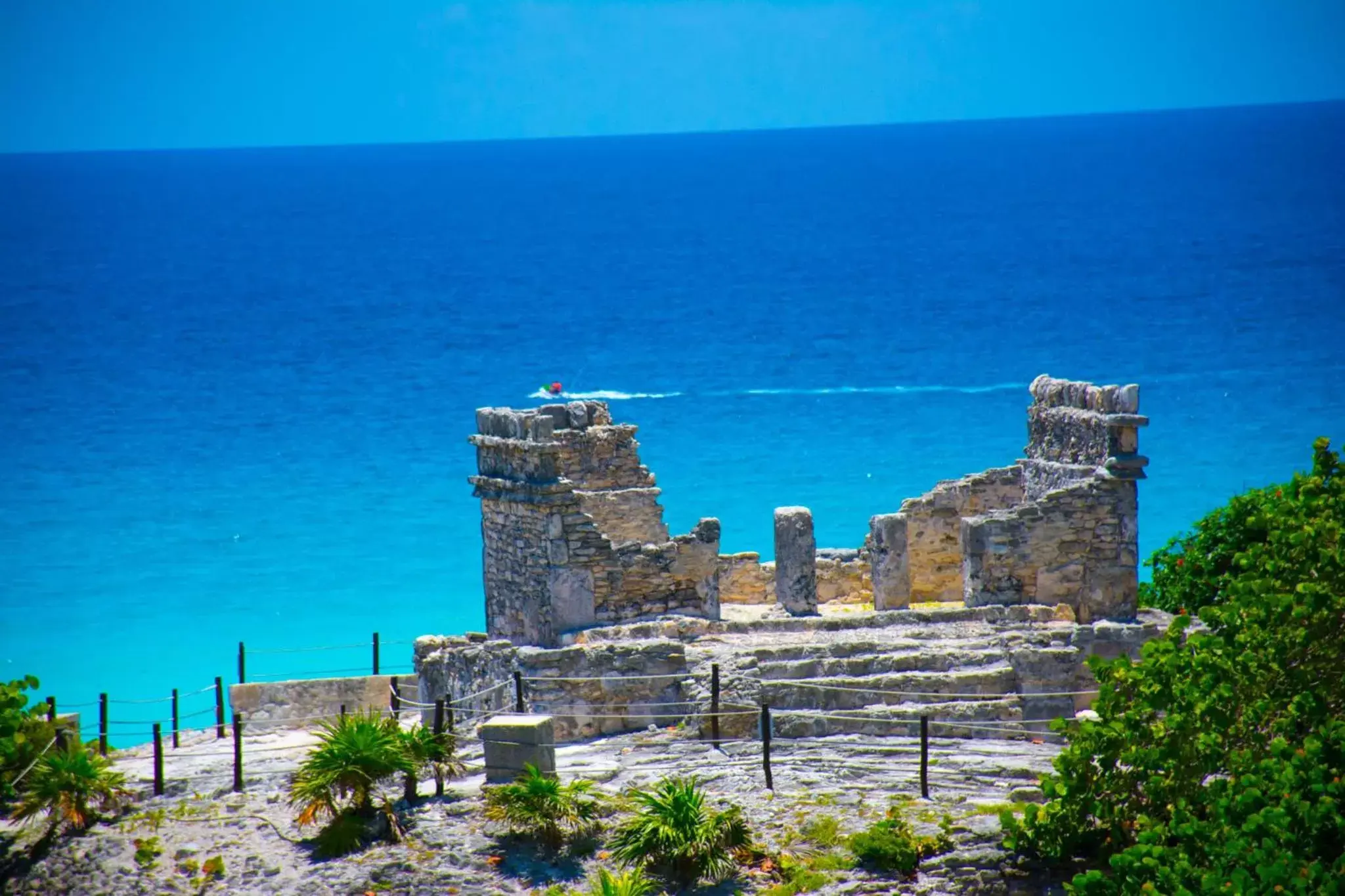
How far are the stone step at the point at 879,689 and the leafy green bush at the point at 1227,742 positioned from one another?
14.4 feet

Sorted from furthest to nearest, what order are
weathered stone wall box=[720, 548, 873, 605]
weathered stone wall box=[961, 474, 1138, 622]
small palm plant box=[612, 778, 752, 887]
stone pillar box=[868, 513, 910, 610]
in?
weathered stone wall box=[720, 548, 873, 605] < stone pillar box=[868, 513, 910, 610] < weathered stone wall box=[961, 474, 1138, 622] < small palm plant box=[612, 778, 752, 887]

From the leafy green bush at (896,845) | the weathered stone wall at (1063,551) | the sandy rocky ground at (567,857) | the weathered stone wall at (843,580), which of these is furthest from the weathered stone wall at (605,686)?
the weathered stone wall at (843,580)

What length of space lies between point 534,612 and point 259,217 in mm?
158901

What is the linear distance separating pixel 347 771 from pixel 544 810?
2452mm

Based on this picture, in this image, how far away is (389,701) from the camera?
3209cm

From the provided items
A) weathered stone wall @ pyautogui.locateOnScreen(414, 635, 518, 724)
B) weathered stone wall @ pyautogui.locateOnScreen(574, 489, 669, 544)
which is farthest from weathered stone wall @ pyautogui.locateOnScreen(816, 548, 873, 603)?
weathered stone wall @ pyautogui.locateOnScreen(414, 635, 518, 724)

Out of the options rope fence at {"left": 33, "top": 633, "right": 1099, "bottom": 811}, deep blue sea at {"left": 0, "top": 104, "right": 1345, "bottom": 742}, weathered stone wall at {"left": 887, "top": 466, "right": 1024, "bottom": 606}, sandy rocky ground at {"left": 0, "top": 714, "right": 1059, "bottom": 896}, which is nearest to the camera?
sandy rocky ground at {"left": 0, "top": 714, "right": 1059, "bottom": 896}

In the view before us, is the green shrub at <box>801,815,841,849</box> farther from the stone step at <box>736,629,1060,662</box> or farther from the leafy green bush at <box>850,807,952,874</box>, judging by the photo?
the stone step at <box>736,629,1060,662</box>

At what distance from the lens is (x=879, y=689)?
28.1 meters

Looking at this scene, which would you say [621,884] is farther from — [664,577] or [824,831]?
[664,577]

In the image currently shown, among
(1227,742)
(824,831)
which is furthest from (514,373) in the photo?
(1227,742)

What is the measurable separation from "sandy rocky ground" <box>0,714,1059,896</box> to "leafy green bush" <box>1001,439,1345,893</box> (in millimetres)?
1035

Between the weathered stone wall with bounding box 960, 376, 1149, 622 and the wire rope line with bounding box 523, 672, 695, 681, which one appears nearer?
the wire rope line with bounding box 523, 672, 695, 681

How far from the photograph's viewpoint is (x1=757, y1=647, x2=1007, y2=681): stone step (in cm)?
2839
